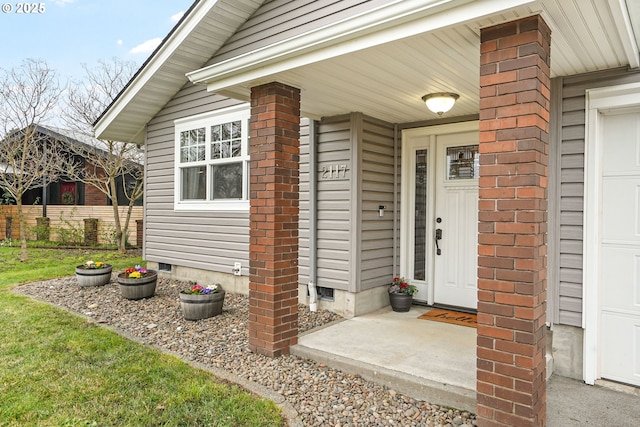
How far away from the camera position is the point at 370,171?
5.11m

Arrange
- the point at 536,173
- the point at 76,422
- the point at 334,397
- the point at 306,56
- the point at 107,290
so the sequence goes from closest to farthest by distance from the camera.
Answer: the point at 536,173, the point at 76,422, the point at 334,397, the point at 306,56, the point at 107,290

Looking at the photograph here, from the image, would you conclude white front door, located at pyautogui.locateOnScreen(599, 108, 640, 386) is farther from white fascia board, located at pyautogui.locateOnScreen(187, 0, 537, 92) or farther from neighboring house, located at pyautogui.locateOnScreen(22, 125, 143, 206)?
neighboring house, located at pyautogui.locateOnScreen(22, 125, 143, 206)

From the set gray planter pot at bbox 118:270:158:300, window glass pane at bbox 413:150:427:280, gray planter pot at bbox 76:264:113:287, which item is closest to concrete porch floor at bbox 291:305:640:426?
window glass pane at bbox 413:150:427:280

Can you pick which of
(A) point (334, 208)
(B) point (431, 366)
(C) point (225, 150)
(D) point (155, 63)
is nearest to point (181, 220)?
(C) point (225, 150)

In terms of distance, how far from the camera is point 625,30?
2594mm

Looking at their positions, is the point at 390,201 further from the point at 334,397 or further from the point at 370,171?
the point at 334,397

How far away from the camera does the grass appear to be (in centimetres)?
268

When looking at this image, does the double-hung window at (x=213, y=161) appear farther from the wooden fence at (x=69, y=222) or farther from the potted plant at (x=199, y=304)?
the wooden fence at (x=69, y=222)

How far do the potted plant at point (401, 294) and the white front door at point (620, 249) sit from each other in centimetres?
210

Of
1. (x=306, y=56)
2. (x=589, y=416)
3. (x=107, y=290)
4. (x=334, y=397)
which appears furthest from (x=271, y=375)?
(x=107, y=290)

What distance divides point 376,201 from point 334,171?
648mm

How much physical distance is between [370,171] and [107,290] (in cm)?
462

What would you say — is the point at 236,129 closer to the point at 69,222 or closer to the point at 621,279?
the point at 621,279

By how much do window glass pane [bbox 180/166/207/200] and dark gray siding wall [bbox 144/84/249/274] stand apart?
28 cm
